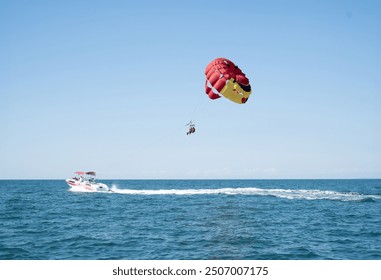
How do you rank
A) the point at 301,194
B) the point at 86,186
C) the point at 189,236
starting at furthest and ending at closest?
the point at 301,194 < the point at 86,186 < the point at 189,236

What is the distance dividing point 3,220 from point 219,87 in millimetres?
24948

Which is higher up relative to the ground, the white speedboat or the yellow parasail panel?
the yellow parasail panel

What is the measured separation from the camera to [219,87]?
30406mm

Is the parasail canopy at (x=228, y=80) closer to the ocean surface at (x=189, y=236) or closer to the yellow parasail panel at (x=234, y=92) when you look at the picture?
the yellow parasail panel at (x=234, y=92)

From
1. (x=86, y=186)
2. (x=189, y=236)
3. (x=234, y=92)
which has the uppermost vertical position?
(x=234, y=92)

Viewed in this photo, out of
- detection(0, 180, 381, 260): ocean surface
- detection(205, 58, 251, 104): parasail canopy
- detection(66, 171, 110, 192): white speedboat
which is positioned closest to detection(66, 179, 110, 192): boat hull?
detection(66, 171, 110, 192): white speedboat

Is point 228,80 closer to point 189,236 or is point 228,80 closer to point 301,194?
point 189,236

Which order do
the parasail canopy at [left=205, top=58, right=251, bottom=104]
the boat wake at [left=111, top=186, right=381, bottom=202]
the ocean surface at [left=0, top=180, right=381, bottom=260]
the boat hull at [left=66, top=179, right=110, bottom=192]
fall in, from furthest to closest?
1. the boat hull at [left=66, top=179, right=110, bottom=192]
2. the boat wake at [left=111, top=186, right=381, bottom=202]
3. the parasail canopy at [left=205, top=58, right=251, bottom=104]
4. the ocean surface at [left=0, top=180, right=381, bottom=260]

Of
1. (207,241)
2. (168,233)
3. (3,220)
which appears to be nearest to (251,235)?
(207,241)

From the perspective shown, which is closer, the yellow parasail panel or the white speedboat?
the yellow parasail panel

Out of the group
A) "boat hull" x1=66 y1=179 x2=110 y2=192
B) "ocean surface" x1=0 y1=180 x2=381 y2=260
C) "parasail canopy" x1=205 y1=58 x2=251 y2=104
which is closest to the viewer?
"ocean surface" x1=0 y1=180 x2=381 y2=260

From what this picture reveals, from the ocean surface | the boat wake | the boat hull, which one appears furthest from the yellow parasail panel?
the boat hull

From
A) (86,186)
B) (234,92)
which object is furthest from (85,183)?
(234,92)

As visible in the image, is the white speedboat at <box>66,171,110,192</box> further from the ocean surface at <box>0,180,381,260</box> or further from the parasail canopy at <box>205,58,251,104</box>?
the parasail canopy at <box>205,58,251,104</box>
